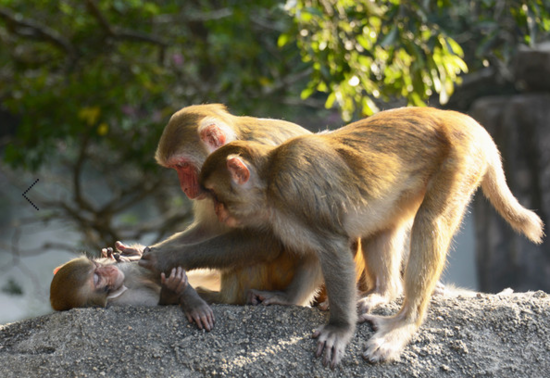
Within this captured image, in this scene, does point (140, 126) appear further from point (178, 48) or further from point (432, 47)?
point (432, 47)

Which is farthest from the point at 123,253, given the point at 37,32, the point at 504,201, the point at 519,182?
the point at 519,182

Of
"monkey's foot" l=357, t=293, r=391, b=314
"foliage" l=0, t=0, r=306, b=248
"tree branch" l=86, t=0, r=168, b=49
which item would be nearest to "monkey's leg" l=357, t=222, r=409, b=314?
"monkey's foot" l=357, t=293, r=391, b=314

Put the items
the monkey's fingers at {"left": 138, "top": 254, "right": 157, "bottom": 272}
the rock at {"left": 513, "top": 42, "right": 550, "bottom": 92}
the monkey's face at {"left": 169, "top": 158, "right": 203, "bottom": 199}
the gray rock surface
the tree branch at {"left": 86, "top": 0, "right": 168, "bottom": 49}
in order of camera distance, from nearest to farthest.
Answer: the gray rock surface, the monkey's fingers at {"left": 138, "top": 254, "right": 157, "bottom": 272}, the monkey's face at {"left": 169, "top": 158, "right": 203, "bottom": 199}, the tree branch at {"left": 86, "top": 0, "right": 168, "bottom": 49}, the rock at {"left": 513, "top": 42, "right": 550, "bottom": 92}

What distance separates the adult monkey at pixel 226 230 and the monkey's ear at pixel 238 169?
0.28 meters

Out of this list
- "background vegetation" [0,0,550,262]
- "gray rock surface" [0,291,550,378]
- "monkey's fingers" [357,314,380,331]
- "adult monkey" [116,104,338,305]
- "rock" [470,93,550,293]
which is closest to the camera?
"gray rock surface" [0,291,550,378]

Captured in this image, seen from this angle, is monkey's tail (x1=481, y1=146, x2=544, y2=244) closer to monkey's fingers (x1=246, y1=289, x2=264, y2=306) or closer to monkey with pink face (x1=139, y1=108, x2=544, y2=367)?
monkey with pink face (x1=139, y1=108, x2=544, y2=367)

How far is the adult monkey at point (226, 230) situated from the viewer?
338 cm

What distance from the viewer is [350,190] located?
308 centimetres

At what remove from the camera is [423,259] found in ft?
9.96

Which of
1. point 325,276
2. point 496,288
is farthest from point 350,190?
point 496,288

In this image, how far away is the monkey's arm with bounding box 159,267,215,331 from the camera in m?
3.04

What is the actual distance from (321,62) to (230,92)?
239cm

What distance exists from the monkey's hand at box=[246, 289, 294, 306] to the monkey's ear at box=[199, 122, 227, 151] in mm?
860

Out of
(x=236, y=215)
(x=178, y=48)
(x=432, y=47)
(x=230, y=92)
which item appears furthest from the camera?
(x=178, y=48)
